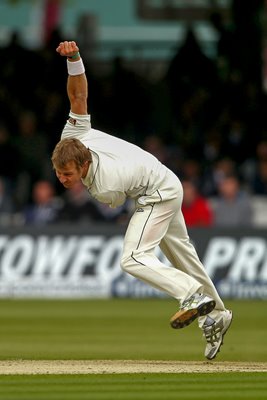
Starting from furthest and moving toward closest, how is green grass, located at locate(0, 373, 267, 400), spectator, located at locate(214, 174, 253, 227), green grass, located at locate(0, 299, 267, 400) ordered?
spectator, located at locate(214, 174, 253, 227)
green grass, located at locate(0, 299, 267, 400)
green grass, located at locate(0, 373, 267, 400)

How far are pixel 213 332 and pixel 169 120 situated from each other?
12840mm

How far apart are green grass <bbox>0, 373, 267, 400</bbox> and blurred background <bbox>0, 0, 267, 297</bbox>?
1017 centimetres

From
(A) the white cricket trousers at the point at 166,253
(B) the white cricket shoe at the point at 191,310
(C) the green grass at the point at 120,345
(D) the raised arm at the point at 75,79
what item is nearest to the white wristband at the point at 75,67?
(D) the raised arm at the point at 75,79

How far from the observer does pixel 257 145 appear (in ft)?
73.9

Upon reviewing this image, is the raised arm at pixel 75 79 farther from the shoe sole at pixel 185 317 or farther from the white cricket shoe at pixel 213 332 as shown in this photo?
the white cricket shoe at pixel 213 332

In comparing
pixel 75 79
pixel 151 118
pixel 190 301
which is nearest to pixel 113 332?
pixel 190 301

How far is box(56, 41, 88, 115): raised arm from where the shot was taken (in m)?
11.1

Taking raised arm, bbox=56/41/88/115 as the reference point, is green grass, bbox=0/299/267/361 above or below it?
below

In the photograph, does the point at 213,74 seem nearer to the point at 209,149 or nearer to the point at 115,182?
the point at 209,149

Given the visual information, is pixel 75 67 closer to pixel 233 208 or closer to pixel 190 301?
pixel 190 301

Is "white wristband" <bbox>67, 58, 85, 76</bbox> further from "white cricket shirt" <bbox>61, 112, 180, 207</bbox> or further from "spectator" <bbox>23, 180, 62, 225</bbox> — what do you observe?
"spectator" <bbox>23, 180, 62, 225</bbox>

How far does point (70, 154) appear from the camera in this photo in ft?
35.1

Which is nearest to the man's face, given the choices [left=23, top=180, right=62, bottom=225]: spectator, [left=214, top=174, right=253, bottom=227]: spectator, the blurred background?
the blurred background

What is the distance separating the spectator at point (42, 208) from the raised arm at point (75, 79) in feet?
32.3
